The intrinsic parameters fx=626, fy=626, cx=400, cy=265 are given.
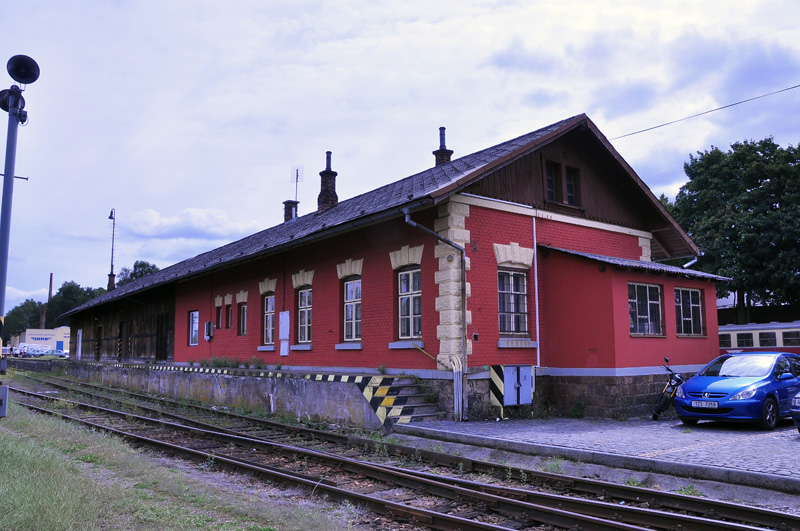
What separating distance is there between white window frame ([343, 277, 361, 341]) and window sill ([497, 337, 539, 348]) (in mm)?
3903

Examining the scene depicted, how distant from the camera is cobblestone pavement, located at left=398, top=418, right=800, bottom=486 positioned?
801 centimetres

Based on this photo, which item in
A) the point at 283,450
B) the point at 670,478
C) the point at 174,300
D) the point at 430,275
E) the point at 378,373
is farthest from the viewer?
the point at 174,300

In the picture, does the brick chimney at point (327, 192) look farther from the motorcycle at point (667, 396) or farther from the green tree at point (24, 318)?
the green tree at point (24, 318)

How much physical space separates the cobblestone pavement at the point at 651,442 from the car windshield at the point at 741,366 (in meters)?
1.04

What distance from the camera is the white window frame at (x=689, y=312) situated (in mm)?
15617

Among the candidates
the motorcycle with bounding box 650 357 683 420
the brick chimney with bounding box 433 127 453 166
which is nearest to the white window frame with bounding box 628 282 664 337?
the motorcycle with bounding box 650 357 683 420

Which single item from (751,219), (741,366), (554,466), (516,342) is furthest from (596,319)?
(751,219)

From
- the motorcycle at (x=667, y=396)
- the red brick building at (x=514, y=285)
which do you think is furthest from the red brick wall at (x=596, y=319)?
the motorcycle at (x=667, y=396)

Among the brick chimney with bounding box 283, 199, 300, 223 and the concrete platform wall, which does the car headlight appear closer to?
the concrete platform wall

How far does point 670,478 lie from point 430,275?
687cm

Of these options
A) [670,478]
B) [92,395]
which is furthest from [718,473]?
[92,395]

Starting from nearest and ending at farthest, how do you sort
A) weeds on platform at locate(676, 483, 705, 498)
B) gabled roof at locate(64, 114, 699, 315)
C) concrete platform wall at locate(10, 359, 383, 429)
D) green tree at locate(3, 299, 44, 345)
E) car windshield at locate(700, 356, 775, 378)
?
1. weeds on platform at locate(676, 483, 705, 498)
2. car windshield at locate(700, 356, 775, 378)
3. gabled roof at locate(64, 114, 699, 315)
4. concrete platform wall at locate(10, 359, 383, 429)
5. green tree at locate(3, 299, 44, 345)

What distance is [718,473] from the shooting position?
762cm

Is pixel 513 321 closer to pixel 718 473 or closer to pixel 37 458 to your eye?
pixel 718 473
